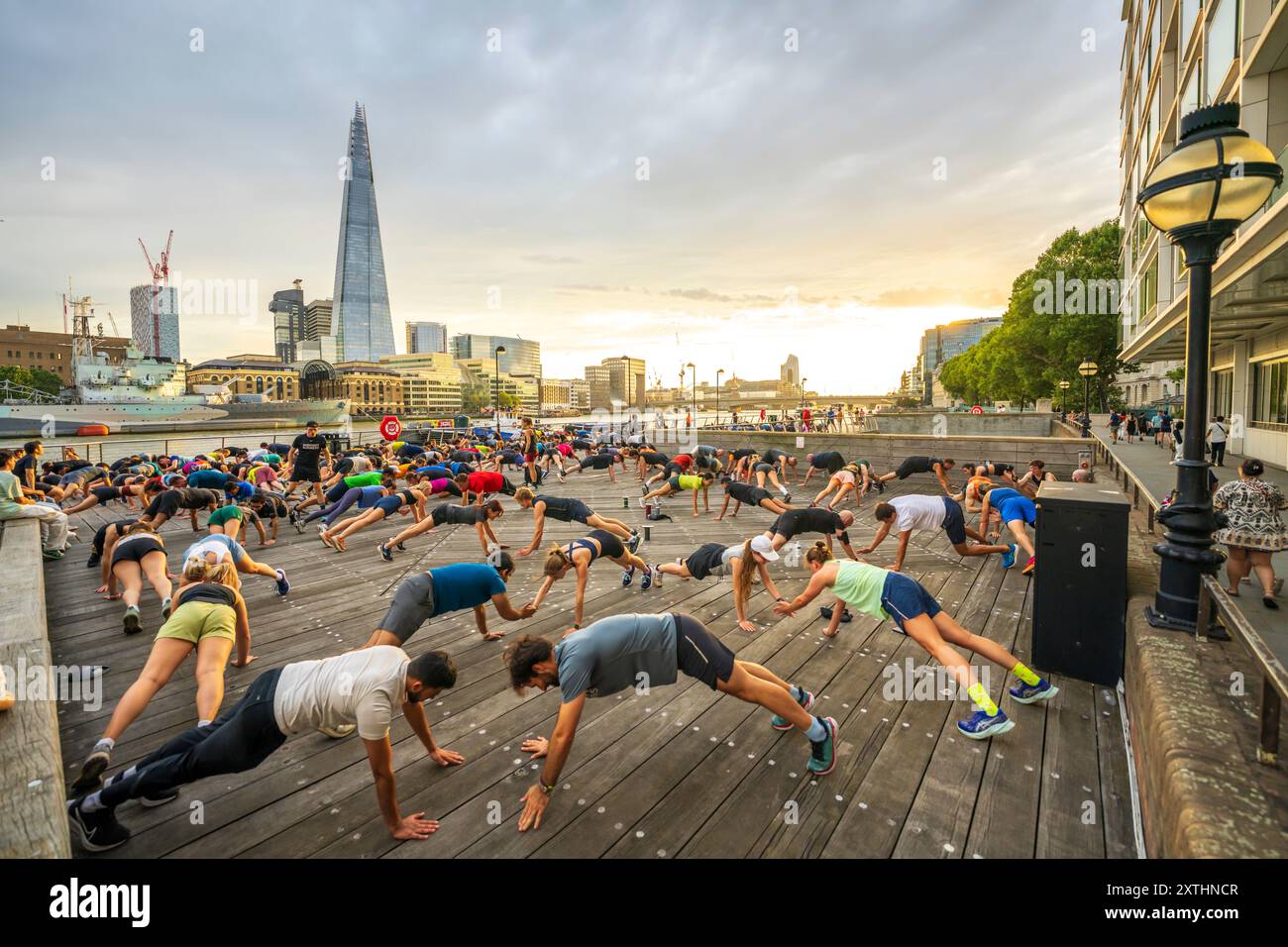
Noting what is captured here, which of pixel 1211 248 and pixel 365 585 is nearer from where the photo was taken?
pixel 1211 248

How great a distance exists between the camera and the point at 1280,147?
10.1 metres

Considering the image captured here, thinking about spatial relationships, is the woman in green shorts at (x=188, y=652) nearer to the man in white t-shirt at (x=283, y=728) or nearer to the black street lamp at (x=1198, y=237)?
the man in white t-shirt at (x=283, y=728)

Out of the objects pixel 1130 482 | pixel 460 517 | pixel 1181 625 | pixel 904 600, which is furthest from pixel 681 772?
pixel 1130 482

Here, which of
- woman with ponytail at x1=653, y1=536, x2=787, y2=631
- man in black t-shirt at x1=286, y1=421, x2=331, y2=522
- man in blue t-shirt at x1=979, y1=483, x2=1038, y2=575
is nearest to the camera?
woman with ponytail at x1=653, y1=536, x2=787, y2=631

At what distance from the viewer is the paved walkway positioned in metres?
4.59

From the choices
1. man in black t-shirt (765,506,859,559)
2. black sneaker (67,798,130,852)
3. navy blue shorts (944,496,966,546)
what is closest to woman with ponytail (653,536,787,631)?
man in black t-shirt (765,506,859,559)

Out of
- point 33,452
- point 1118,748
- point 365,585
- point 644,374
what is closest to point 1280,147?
point 1118,748

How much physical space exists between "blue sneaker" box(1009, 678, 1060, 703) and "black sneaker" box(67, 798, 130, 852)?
6260 mm

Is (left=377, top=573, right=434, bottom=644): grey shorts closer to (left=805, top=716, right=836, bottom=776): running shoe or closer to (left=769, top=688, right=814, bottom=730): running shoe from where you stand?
(left=769, top=688, right=814, bottom=730): running shoe

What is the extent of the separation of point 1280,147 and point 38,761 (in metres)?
17.9

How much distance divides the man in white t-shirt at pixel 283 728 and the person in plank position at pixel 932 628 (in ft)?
10.6

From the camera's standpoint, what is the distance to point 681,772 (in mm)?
3820

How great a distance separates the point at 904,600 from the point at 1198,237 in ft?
11.5

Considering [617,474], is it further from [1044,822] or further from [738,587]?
[1044,822]
